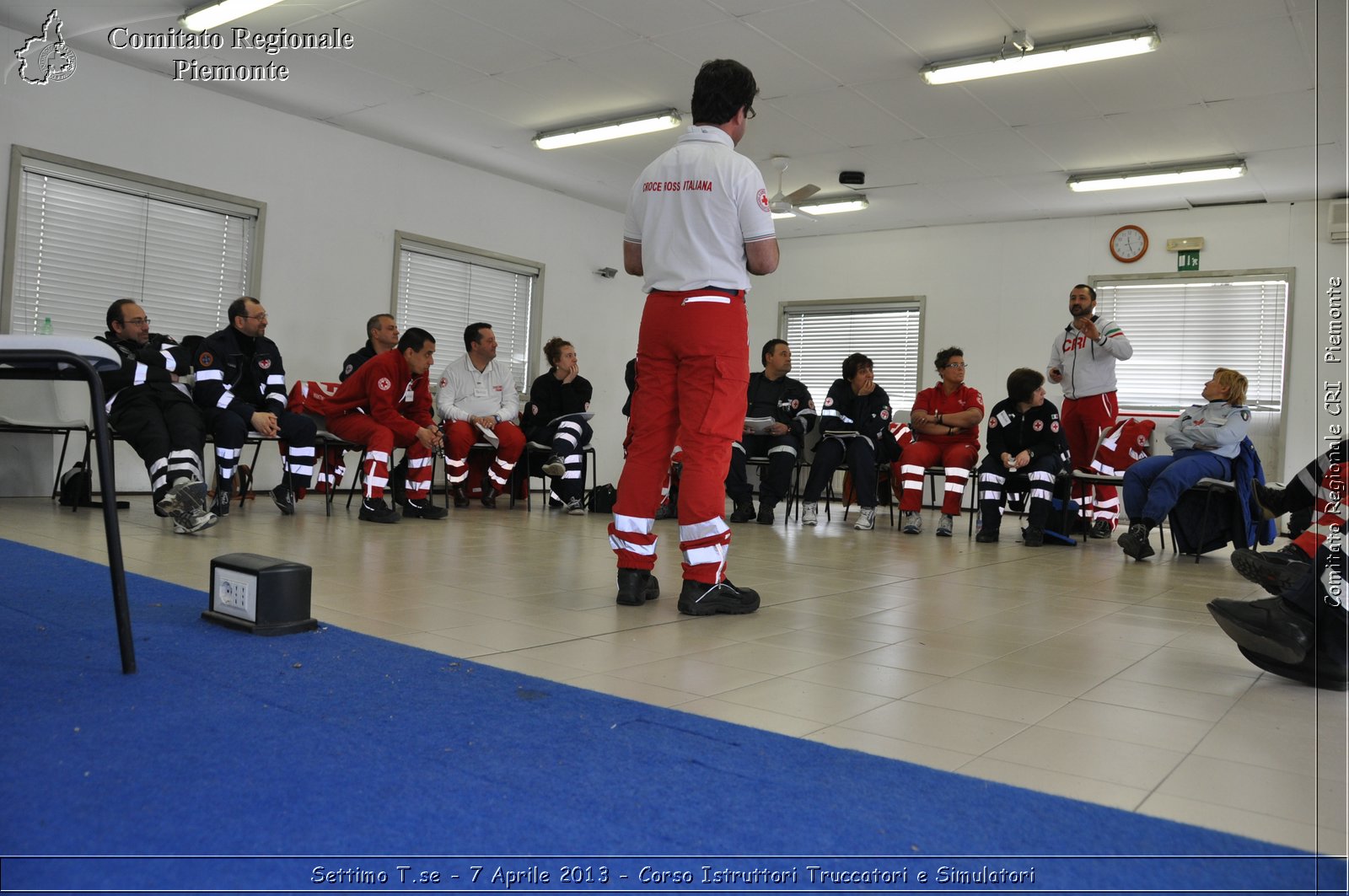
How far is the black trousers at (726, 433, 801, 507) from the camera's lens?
7.30 m

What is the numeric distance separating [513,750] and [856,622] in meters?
1.72

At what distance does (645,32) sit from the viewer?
6.12m

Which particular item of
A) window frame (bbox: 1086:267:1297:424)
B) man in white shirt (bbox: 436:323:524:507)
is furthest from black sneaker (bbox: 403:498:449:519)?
window frame (bbox: 1086:267:1297:424)

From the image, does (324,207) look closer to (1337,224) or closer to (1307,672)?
(1307,672)

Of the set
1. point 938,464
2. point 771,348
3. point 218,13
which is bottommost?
point 938,464

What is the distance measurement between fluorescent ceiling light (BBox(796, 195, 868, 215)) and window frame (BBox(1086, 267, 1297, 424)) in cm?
243

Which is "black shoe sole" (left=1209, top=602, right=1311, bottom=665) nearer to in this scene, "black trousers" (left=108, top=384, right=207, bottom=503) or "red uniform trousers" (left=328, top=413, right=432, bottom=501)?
"black trousers" (left=108, top=384, right=207, bottom=503)

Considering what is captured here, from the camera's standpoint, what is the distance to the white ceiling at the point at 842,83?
5770 mm

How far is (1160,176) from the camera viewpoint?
852 cm

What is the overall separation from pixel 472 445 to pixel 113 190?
3.04 m

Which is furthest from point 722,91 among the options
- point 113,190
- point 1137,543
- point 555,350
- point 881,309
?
point 881,309

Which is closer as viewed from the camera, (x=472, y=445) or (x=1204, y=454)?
(x=1204, y=454)

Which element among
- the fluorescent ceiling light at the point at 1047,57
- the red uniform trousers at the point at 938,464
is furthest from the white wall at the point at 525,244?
the red uniform trousers at the point at 938,464

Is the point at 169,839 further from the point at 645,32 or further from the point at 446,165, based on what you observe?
the point at 446,165
